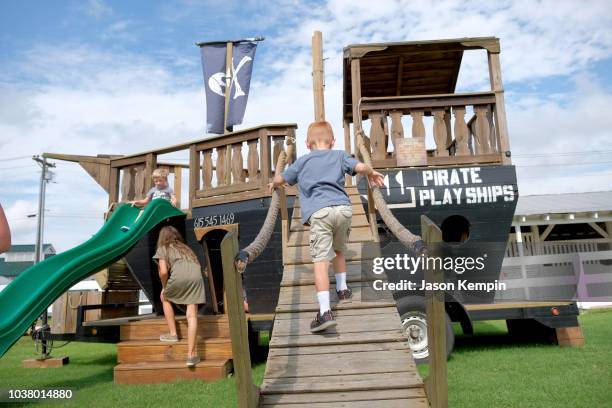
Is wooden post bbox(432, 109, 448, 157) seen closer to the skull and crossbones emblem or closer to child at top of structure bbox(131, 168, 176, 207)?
the skull and crossbones emblem

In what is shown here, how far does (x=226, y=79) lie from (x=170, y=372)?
6.16 m

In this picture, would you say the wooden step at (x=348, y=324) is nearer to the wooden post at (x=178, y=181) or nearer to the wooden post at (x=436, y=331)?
the wooden post at (x=436, y=331)

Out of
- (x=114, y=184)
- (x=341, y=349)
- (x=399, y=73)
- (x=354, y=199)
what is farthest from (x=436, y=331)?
(x=399, y=73)

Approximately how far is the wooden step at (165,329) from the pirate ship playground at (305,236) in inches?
0.8

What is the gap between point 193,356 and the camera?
5.44m

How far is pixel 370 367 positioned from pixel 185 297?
3095 millimetres

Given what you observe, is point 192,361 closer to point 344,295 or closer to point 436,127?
point 344,295

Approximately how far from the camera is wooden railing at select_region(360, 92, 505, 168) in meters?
7.18

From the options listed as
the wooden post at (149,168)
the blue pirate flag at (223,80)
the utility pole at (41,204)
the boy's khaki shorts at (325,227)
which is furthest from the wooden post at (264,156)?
the utility pole at (41,204)

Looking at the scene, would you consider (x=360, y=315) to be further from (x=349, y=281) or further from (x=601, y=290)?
(x=601, y=290)

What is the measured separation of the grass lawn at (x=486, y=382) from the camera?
412cm

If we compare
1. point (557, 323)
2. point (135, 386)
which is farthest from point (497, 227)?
point (135, 386)

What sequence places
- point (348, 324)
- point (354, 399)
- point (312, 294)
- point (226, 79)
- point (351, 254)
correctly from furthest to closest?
point (226, 79) < point (351, 254) < point (312, 294) < point (348, 324) < point (354, 399)

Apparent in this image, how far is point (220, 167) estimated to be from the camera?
749cm
